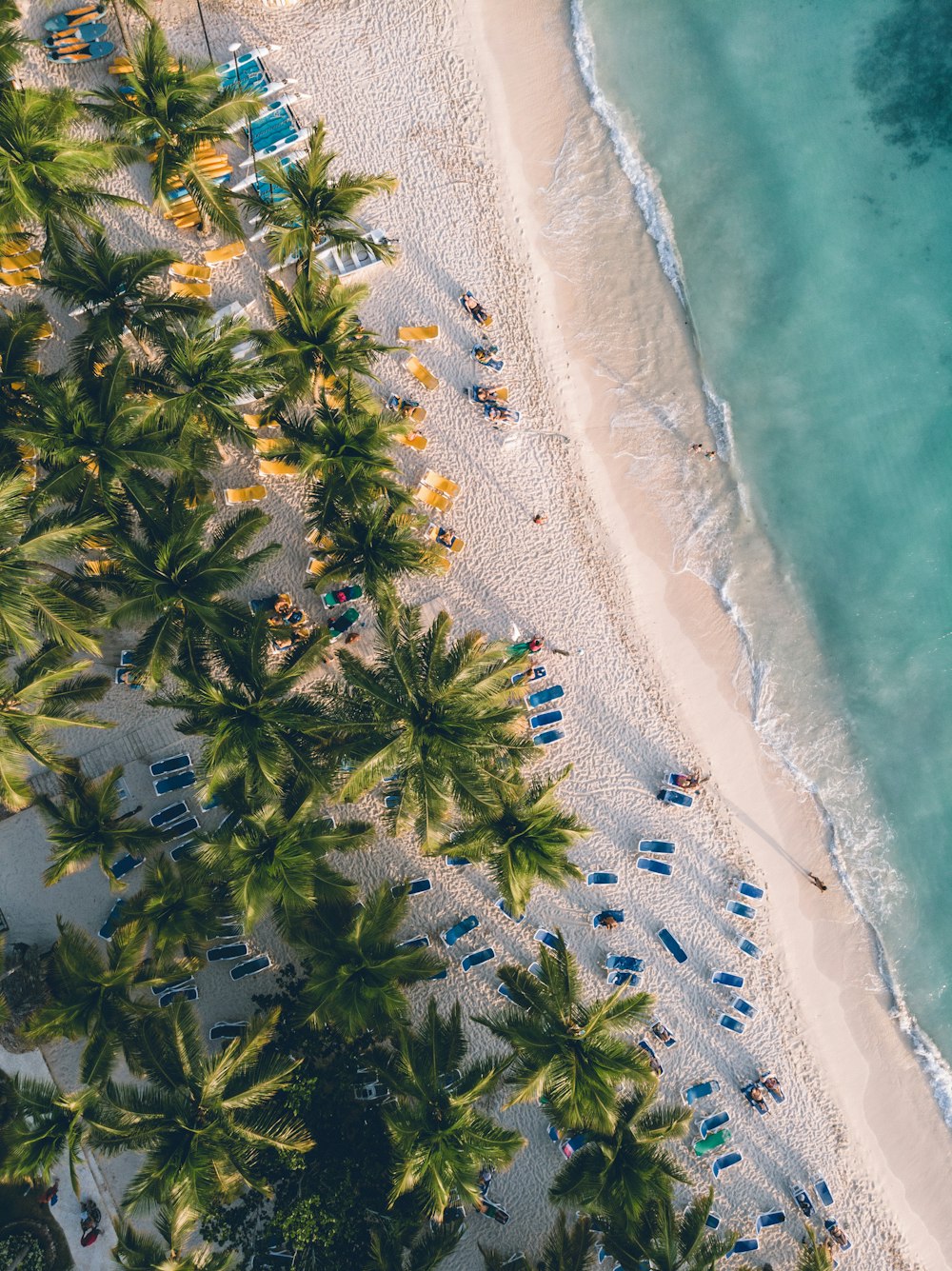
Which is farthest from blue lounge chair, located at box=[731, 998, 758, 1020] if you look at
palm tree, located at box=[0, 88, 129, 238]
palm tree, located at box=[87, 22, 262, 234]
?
palm tree, located at box=[0, 88, 129, 238]

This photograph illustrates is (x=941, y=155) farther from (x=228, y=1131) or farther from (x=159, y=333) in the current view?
(x=228, y=1131)

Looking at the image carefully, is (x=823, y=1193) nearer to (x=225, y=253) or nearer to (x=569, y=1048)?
(x=569, y=1048)

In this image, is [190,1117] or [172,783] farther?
[172,783]

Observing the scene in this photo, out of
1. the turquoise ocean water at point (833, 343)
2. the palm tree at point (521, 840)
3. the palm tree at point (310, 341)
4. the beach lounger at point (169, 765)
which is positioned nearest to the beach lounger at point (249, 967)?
the beach lounger at point (169, 765)

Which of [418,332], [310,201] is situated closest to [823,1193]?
[418,332]

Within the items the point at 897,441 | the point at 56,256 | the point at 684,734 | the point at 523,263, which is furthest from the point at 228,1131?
the point at 897,441

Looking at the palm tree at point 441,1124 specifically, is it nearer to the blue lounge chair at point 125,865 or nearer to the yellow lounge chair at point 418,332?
the blue lounge chair at point 125,865

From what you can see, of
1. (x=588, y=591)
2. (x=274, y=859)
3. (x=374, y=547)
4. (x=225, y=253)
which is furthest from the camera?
(x=588, y=591)
